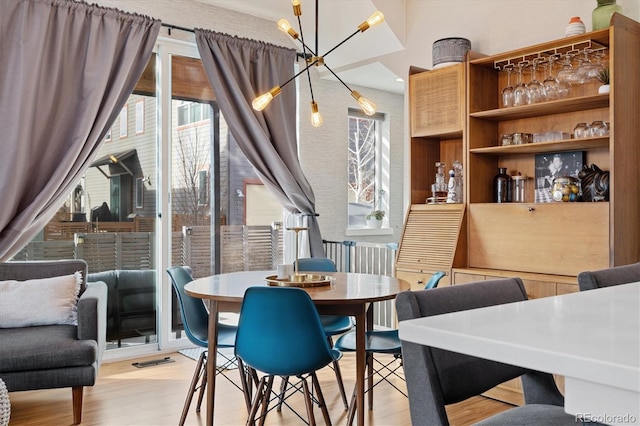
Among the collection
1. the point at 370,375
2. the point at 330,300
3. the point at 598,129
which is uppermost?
the point at 598,129

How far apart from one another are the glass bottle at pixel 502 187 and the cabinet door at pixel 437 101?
419 mm

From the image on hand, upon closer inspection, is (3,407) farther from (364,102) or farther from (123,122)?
(123,122)

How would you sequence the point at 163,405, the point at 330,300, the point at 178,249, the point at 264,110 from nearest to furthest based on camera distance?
the point at 330,300
the point at 163,405
the point at 178,249
the point at 264,110

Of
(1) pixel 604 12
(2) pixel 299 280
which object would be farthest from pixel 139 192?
(1) pixel 604 12

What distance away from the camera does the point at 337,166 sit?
5.73 metres

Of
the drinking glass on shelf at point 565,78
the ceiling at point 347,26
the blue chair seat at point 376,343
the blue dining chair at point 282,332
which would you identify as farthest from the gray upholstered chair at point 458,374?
the ceiling at point 347,26

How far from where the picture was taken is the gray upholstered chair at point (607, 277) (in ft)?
4.94

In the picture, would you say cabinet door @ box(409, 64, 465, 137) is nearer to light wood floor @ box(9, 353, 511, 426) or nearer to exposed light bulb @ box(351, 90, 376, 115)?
exposed light bulb @ box(351, 90, 376, 115)

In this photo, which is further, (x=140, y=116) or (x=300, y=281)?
(x=140, y=116)

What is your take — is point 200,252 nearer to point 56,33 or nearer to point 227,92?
point 227,92

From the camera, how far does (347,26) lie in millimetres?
5078

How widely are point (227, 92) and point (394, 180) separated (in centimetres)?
240

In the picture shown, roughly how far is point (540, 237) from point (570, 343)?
10.1 feet

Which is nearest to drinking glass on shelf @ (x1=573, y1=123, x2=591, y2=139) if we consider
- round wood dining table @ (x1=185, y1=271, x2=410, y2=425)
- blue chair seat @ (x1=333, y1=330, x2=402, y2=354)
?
round wood dining table @ (x1=185, y1=271, x2=410, y2=425)
